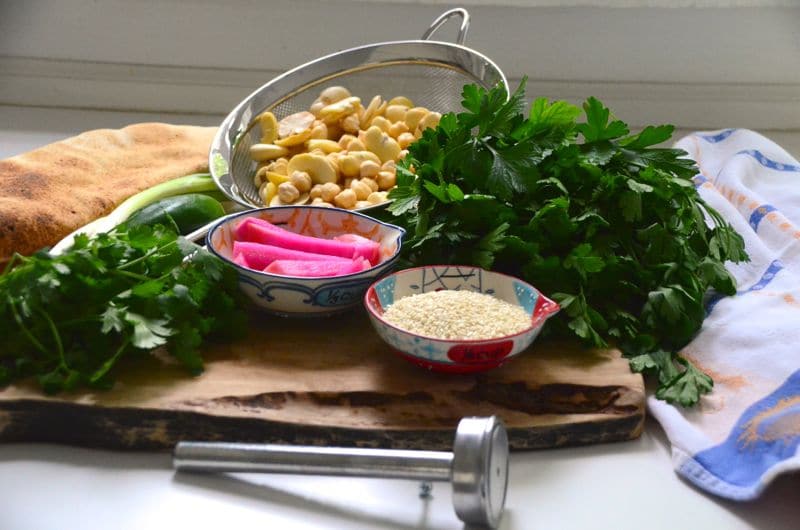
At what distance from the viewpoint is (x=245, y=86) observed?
2.08 m

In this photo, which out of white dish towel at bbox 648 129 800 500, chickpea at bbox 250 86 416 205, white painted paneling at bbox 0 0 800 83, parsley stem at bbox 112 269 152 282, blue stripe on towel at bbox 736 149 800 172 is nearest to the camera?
white dish towel at bbox 648 129 800 500

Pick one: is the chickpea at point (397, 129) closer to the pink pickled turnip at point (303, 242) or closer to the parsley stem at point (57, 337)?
the pink pickled turnip at point (303, 242)

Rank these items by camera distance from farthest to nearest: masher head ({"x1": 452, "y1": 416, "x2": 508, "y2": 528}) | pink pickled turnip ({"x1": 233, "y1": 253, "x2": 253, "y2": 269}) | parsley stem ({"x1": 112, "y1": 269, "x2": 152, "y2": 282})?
pink pickled turnip ({"x1": 233, "y1": 253, "x2": 253, "y2": 269})
parsley stem ({"x1": 112, "y1": 269, "x2": 152, "y2": 282})
masher head ({"x1": 452, "y1": 416, "x2": 508, "y2": 528})

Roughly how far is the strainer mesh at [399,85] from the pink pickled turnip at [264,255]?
0.51 m

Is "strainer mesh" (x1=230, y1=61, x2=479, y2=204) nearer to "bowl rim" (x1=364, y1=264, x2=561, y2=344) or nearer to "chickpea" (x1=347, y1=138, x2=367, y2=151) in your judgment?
"chickpea" (x1=347, y1=138, x2=367, y2=151)

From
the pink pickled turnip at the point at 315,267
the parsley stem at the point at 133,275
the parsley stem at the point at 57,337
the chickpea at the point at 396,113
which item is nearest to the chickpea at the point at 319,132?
the chickpea at the point at 396,113

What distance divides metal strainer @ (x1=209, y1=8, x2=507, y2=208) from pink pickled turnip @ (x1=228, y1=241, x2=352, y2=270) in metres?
0.39

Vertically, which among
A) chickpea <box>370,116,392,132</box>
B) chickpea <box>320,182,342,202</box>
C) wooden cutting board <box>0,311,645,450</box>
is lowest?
wooden cutting board <box>0,311,645,450</box>

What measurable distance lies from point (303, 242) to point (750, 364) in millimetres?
513

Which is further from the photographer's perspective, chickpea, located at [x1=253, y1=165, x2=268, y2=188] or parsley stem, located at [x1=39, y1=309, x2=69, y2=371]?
chickpea, located at [x1=253, y1=165, x2=268, y2=188]

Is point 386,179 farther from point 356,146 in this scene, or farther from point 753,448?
point 753,448

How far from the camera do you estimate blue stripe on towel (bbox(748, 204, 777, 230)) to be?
1.37m

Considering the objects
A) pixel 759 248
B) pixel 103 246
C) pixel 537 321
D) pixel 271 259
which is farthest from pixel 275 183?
pixel 759 248

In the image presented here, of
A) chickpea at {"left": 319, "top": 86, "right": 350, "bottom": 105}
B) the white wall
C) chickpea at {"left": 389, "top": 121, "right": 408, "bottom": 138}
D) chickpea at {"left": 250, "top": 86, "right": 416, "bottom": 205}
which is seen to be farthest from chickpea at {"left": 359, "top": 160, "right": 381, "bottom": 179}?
the white wall
